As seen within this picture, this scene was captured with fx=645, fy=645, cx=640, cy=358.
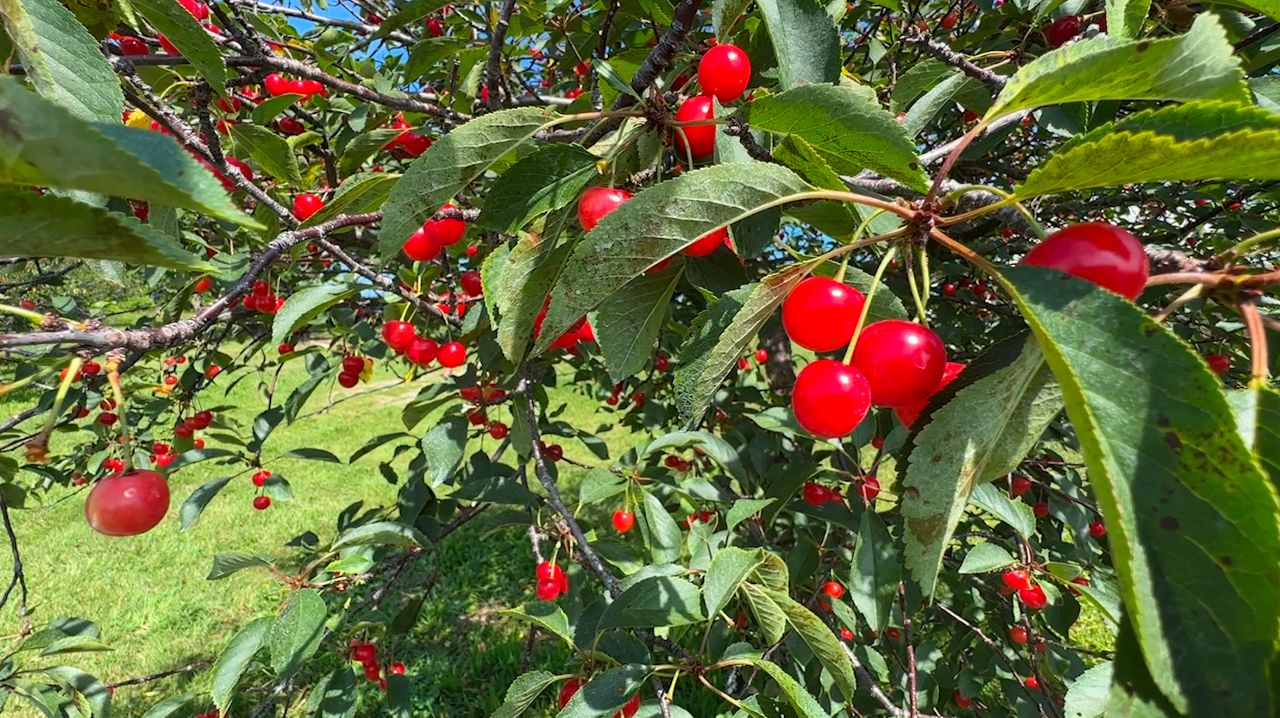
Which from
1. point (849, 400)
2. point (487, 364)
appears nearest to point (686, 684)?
point (487, 364)

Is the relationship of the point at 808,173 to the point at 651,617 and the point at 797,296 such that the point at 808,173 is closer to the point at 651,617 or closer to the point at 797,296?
the point at 797,296

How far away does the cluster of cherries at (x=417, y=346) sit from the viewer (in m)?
2.02

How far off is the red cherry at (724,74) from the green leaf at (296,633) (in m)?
1.50

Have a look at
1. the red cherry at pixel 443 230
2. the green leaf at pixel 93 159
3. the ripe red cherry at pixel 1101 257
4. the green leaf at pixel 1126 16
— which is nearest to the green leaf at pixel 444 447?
the red cherry at pixel 443 230

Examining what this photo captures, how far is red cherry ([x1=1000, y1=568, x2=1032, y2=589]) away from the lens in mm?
1919

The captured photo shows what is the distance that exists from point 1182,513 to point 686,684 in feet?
10.9

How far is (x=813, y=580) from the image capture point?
2.31 metres

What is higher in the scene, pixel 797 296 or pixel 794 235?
pixel 797 296

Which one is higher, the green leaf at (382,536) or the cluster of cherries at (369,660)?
the green leaf at (382,536)

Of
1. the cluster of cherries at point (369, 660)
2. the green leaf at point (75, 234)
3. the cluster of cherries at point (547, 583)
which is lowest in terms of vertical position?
the cluster of cherries at point (369, 660)

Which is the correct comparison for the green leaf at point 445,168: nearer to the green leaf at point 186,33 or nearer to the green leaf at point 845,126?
the green leaf at point 845,126

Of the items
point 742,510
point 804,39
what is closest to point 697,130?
point 804,39

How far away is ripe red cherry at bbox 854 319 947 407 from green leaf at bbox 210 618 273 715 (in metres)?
1.59

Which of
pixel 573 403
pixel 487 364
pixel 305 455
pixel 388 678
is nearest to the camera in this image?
pixel 487 364
